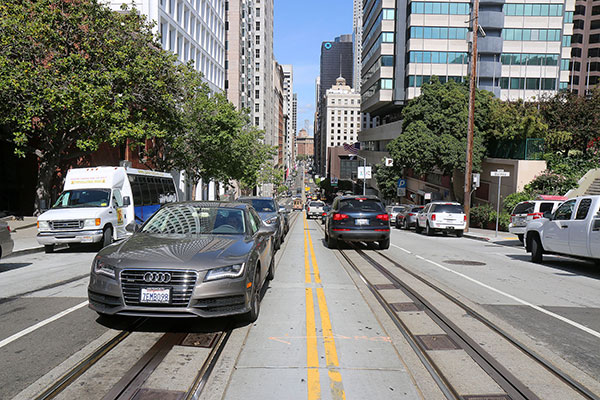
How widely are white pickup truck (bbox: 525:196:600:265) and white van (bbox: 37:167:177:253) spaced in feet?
42.8

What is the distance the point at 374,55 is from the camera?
66.7 meters

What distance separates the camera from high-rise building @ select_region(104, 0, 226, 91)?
3809 cm

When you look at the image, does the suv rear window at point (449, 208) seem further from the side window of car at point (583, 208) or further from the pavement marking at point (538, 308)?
the pavement marking at point (538, 308)

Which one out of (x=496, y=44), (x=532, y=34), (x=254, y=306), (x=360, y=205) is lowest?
(x=254, y=306)

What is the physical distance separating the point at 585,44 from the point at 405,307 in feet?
312

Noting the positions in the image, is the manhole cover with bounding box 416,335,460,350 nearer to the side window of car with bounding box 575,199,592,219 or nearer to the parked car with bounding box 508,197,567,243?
the side window of car with bounding box 575,199,592,219

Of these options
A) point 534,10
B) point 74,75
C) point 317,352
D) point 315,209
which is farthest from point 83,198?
point 534,10

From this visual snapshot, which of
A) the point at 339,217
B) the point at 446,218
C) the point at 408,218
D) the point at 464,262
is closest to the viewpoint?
the point at 464,262

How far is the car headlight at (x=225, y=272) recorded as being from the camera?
5531 millimetres

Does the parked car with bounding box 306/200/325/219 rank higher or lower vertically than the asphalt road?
lower

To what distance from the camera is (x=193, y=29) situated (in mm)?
49781

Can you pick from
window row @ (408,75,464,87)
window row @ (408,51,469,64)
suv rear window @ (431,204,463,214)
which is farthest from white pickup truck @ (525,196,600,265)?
window row @ (408,51,469,64)

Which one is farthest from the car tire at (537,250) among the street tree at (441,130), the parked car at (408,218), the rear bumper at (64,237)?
the street tree at (441,130)

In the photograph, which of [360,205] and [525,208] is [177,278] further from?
[525,208]
